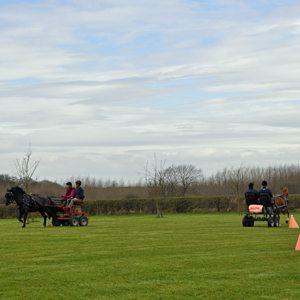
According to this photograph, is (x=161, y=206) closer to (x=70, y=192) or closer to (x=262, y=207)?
(x=70, y=192)

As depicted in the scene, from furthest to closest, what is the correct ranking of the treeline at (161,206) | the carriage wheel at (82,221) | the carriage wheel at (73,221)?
the treeline at (161,206), the carriage wheel at (82,221), the carriage wheel at (73,221)

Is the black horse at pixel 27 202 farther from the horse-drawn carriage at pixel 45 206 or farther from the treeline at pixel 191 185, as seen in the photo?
the treeline at pixel 191 185

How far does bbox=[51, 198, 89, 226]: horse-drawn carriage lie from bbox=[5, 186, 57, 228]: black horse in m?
0.25

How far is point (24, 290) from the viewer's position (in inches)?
302

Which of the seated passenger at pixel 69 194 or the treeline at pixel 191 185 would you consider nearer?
the seated passenger at pixel 69 194

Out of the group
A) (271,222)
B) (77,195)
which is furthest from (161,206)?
(271,222)

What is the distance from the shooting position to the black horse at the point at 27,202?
2336cm

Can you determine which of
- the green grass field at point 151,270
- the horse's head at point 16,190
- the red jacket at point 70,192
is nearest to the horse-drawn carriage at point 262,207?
the green grass field at point 151,270

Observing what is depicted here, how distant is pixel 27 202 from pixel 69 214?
207 cm

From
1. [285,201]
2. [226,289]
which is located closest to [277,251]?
[226,289]

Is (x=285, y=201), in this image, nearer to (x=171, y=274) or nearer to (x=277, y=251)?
(x=277, y=251)

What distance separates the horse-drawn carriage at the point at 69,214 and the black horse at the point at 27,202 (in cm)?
25

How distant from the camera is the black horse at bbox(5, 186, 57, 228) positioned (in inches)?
920

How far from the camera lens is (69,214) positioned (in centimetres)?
2388
